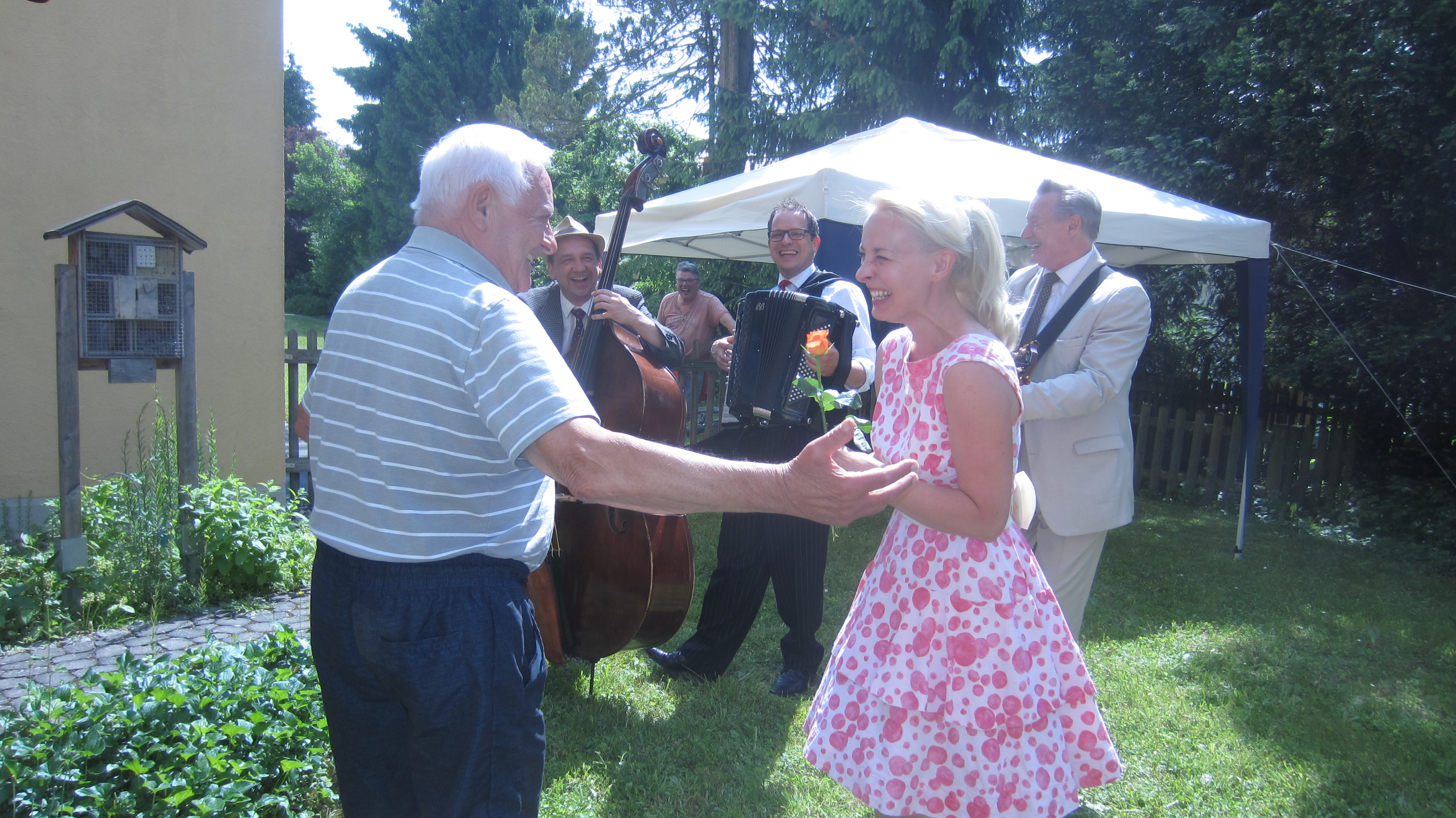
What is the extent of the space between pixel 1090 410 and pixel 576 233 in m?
2.23

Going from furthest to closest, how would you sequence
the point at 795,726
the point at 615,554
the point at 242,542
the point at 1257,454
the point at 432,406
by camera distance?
1. the point at 1257,454
2. the point at 242,542
3. the point at 795,726
4. the point at 615,554
5. the point at 432,406

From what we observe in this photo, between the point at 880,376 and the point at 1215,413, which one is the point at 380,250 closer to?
the point at 1215,413

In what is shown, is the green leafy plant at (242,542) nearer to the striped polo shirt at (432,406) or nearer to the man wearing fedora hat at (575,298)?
the man wearing fedora hat at (575,298)

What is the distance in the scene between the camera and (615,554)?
3.38 metres

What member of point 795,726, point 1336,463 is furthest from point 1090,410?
point 1336,463

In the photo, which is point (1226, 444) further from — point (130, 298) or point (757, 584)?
point (130, 298)

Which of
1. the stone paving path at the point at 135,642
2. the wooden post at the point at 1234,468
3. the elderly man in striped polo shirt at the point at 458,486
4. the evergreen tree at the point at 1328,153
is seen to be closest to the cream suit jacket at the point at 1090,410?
the elderly man in striped polo shirt at the point at 458,486

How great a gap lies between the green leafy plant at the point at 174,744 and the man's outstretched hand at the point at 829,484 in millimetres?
1871

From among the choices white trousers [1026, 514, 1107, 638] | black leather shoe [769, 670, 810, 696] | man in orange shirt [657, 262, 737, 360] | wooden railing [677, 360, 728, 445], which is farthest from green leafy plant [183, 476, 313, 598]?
man in orange shirt [657, 262, 737, 360]

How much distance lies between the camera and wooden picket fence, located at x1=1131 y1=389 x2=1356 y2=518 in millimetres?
9172

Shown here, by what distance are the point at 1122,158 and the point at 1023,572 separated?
29.6ft

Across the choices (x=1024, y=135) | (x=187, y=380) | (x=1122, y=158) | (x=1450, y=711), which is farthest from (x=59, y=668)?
(x=1024, y=135)

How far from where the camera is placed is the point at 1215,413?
9719 millimetres

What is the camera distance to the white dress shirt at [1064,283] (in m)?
3.23
